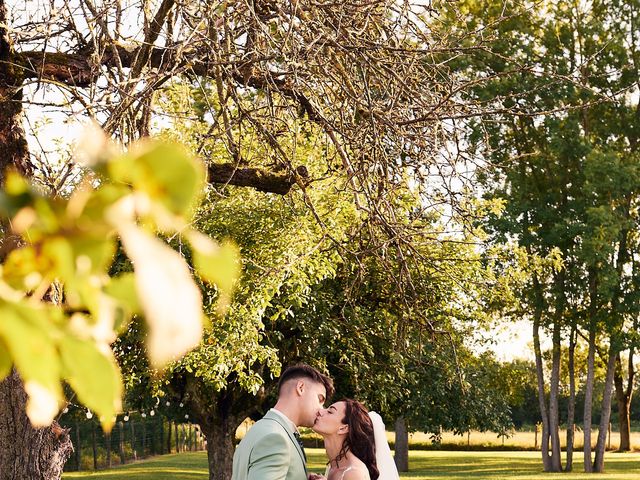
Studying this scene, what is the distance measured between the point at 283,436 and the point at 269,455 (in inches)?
4.4

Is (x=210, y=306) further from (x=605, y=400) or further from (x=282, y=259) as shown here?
(x=605, y=400)

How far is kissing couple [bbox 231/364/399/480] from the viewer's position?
4062 millimetres

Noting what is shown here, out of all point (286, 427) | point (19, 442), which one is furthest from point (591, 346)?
point (286, 427)

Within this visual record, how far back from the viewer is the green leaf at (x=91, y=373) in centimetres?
57

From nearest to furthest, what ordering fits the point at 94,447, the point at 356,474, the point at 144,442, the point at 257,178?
the point at 356,474
the point at 257,178
the point at 94,447
the point at 144,442

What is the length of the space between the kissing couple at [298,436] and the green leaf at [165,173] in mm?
3617

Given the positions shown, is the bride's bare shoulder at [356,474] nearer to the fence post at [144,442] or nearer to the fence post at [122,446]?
the fence post at [122,446]

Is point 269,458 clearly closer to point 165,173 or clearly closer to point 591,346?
point 165,173

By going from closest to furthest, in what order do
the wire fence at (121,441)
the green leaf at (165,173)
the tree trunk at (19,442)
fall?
the green leaf at (165,173), the tree trunk at (19,442), the wire fence at (121,441)

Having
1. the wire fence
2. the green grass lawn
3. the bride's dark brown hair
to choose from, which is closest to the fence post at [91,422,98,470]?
the wire fence

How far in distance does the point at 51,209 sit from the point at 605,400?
97.7ft

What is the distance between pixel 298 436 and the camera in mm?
4316

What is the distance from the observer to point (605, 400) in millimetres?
28516

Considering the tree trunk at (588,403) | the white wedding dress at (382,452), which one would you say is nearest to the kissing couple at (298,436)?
the white wedding dress at (382,452)
